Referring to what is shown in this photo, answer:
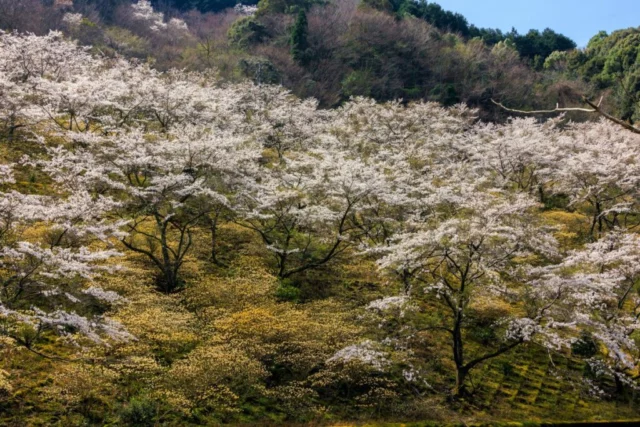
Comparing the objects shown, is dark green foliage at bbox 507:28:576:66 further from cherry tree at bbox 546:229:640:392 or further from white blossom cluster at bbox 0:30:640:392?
cherry tree at bbox 546:229:640:392

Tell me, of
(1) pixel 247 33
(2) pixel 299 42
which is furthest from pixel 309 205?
(1) pixel 247 33

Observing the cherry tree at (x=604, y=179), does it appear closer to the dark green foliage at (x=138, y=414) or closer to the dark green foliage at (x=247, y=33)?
the dark green foliage at (x=138, y=414)

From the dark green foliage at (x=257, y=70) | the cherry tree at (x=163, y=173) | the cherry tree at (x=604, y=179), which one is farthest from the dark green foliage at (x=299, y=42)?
the cherry tree at (x=163, y=173)

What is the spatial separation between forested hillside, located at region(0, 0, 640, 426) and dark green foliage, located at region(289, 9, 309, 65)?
1542cm

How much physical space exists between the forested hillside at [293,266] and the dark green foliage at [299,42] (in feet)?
50.6

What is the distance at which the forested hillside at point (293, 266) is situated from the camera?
9219 millimetres

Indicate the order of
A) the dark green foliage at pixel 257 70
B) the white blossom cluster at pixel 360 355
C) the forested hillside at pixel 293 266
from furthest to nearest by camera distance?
1. the dark green foliage at pixel 257 70
2. the white blossom cluster at pixel 360 355
3. the forested hillside at pixel 293 266

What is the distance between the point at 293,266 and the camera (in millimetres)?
15867

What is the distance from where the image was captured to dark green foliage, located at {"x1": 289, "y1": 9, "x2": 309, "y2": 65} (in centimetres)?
4088

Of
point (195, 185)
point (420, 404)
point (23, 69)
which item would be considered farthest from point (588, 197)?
point (23, 69)

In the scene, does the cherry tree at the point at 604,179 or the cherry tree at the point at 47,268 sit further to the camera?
the cherry tree at the point at 604,179

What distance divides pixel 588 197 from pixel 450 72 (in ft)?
90.2

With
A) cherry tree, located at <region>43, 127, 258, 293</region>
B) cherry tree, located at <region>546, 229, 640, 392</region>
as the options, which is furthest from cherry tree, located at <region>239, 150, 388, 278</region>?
cherry tree, located at <region>546, 229, 640, 392</region>

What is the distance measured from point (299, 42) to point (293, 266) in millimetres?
30189
